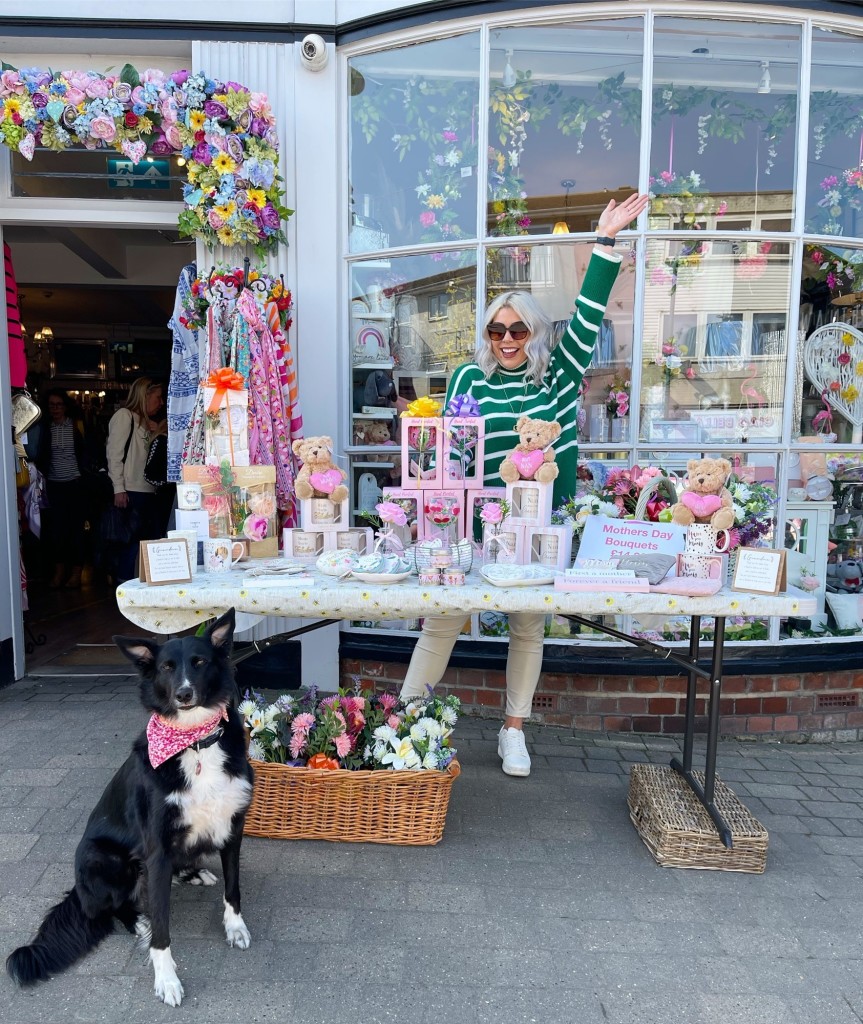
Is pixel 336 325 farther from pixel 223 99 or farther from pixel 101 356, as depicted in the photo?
pixel 101 356

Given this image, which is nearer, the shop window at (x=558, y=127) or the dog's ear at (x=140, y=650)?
the dog's ear at (x=140, y=650)

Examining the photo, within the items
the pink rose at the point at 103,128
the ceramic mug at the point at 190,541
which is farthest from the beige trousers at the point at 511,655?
the pink rose at the point at 103,128

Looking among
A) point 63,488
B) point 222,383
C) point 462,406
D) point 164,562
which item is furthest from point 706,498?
point 63,488

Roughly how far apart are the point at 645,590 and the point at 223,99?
315 cm

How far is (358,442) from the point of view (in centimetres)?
419

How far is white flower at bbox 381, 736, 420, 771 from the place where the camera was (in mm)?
2658

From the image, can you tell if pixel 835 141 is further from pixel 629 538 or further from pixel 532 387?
pixel 629 538

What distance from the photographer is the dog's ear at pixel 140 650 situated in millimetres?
1978

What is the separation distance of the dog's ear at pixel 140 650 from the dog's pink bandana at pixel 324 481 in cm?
102

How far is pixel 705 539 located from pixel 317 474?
5.05 ft

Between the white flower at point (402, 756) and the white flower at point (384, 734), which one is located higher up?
the white flower at point (384, 734)

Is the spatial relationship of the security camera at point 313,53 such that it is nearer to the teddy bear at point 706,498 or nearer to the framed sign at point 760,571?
the teddy bear at point 706,498

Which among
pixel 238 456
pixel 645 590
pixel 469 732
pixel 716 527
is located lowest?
pixel 469 732

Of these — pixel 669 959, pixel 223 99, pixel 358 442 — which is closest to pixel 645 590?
pixel 669 959
